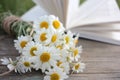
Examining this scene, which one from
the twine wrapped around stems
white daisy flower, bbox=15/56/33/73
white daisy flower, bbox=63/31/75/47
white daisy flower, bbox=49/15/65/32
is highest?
the twine wrapped around stems

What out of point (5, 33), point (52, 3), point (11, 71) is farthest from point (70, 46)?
point (5, 33)

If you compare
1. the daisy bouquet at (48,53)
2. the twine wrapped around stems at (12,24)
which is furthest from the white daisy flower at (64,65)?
the twine wrapped around stems at (12,24)

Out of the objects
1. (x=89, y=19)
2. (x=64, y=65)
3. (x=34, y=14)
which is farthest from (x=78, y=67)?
(x=34, y=14)

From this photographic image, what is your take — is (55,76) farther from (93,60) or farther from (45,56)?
(93,60)

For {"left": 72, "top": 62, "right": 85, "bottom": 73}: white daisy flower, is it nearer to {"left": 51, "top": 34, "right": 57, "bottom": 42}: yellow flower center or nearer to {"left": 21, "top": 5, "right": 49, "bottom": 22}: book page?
{"left": 51, "top": 34, "right": 57, "bottom": 42}: yellow flower center

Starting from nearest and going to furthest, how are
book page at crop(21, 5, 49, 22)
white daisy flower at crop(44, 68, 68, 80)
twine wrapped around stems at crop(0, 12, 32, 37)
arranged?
1. white daisy flower at crop(44, 68, 68, 80)
2. twine wrapped around stems at crop(0, 12, 32, 37)
3. book page at crop(21, 5, 49, 22)

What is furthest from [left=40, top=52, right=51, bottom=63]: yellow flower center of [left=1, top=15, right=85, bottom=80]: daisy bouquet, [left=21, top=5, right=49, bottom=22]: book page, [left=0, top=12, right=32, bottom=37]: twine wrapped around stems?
[left=21, top=5, right=49, bottom=22]: book page

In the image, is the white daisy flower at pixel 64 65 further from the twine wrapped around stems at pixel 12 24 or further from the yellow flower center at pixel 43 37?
the twine wrapped around stems at pixel 12 24
